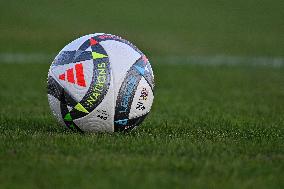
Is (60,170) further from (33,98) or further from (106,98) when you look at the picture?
(33,98)

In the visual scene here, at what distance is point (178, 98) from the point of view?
58.6 feet

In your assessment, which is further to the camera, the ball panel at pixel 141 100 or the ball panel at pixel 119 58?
the ball panel at pixel 141 100

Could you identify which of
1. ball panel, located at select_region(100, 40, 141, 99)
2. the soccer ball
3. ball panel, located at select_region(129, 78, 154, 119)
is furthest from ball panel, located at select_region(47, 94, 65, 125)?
ball panel, located at select_region(129, 78, 154, 119)

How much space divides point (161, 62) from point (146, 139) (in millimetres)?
23961

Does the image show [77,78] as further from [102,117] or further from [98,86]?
[102,117]

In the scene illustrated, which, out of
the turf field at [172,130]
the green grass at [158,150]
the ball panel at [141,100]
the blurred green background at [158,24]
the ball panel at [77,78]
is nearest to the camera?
the green grass at [158,150]

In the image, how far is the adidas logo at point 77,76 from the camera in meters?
9.50

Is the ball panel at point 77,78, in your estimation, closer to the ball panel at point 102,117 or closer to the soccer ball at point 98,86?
the soccer ball at point 98,86

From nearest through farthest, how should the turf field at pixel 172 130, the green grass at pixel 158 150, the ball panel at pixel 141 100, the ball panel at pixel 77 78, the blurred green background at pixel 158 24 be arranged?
the green grass at pixel 158 150, the turf field at pixel 172 130, the ball panel at pixel 77 78, the ball panel at pixel 141 100, the blurred green background at pixel 158 24

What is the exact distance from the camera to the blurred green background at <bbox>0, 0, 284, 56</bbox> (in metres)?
42.6

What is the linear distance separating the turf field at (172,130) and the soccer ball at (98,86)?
0.88 ft

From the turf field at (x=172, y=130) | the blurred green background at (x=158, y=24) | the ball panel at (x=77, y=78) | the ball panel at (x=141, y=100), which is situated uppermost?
the ball panel at (x=77, y=78)

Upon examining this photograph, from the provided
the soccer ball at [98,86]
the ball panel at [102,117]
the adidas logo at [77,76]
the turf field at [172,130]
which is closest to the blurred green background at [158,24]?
the turf field at [172,130]

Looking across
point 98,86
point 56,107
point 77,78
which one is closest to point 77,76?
point 77,78
